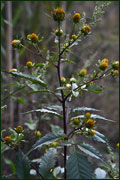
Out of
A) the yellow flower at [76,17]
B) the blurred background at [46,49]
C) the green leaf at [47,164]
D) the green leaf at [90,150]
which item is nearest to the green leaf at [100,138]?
the green leaf at [90,150]

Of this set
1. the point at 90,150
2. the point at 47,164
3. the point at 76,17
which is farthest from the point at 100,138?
the point at 76,17

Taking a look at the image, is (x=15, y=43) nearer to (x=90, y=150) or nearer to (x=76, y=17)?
(x=76, y=17)

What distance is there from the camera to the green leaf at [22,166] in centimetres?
40

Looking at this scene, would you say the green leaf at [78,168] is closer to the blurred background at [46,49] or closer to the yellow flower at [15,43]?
the yellow flower at [15,43]

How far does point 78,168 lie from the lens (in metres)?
0.35

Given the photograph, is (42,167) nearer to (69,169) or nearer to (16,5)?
(69,169)

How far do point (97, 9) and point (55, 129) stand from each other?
0.50 m

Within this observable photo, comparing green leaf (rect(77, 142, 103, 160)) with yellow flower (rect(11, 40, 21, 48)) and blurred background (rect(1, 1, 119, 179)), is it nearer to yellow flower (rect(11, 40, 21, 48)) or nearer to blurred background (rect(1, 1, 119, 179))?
yellow flower (rect(11, 40, 21, 48))

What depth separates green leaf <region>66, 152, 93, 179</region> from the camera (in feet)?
1.09

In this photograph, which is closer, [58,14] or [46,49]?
[58,14]

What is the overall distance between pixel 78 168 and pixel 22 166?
131 millimetres

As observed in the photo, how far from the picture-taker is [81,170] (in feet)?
1.13

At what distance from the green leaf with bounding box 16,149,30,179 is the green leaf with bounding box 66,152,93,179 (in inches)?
4.1

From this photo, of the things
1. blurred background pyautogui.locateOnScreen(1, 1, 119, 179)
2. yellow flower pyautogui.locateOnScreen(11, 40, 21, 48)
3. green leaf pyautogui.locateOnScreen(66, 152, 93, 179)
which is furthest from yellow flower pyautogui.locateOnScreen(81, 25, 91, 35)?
blurred background pyautogui.locateOnScreen(1, 1, 119, 179)
